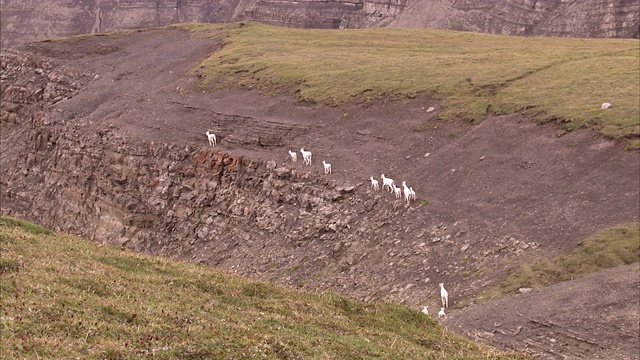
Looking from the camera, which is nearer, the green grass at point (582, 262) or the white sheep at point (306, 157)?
the green grass at point (582, 262)

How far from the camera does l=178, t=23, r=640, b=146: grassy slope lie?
45281 millimetres


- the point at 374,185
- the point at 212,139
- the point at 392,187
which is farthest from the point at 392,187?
the point at 212,139

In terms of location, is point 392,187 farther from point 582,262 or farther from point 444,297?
point 582,262

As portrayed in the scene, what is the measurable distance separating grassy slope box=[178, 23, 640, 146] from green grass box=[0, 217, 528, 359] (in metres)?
23.3

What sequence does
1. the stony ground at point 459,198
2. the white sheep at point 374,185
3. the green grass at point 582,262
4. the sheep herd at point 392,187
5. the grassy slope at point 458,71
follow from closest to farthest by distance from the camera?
the stony ground at point 459,198 → the green grass at point 582,262 → the sheep herd at point 392,187 → the white sheep at point 374,185 → the grassy slope at point 458,71

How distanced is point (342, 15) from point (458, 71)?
290ft

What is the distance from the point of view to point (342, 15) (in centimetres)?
14250

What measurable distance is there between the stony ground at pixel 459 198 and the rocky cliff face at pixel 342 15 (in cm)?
6568

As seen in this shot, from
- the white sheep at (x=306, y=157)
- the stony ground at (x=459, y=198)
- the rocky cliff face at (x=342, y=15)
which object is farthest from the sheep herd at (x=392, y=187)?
the rocky cliff face at (x=342, y=15)

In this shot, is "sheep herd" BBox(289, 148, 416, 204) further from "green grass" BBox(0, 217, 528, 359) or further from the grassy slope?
"green grass" BBox(0, 217, 528, 359)

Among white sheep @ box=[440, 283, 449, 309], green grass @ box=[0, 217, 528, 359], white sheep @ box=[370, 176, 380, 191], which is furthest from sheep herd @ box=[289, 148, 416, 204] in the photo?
green grass @ box=[0, 217, 528, 359]

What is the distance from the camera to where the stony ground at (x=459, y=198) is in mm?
25594

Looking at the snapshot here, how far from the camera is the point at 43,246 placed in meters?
21.8

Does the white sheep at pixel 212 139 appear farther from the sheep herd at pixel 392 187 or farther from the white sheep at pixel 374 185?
the white sheep at pixel 374 185
